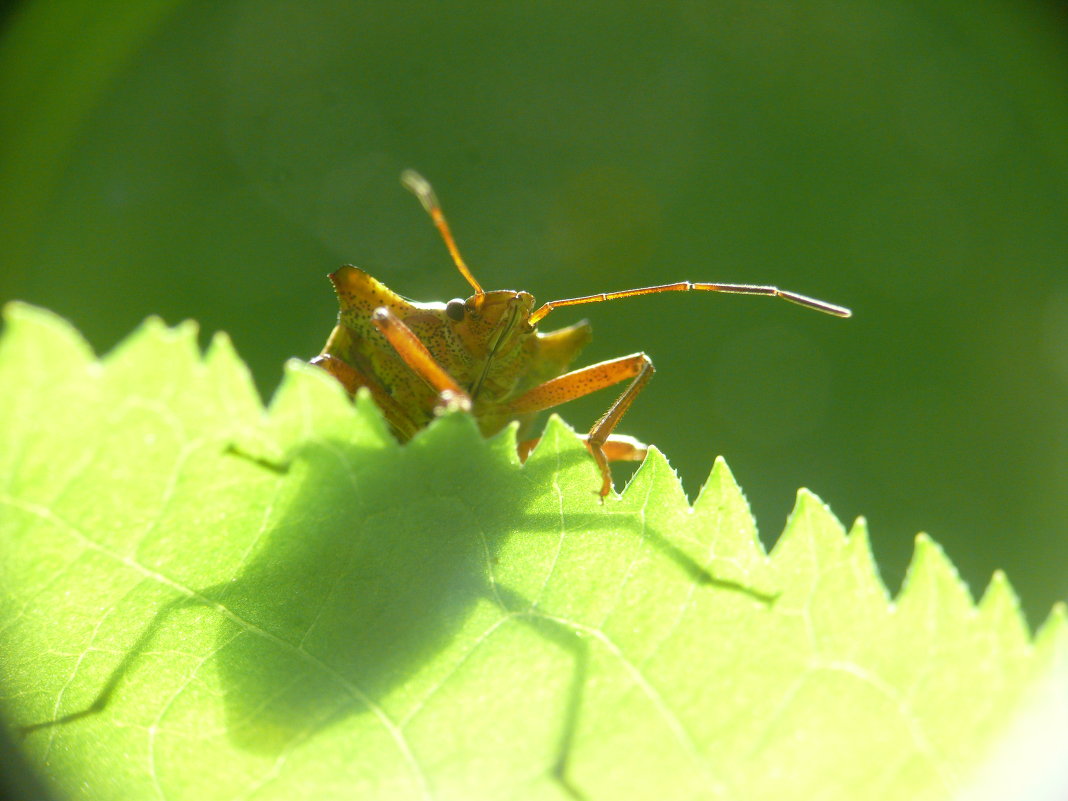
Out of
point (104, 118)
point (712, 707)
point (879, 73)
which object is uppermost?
point (879, 73)

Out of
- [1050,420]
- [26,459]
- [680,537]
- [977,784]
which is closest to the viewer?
[26,459]

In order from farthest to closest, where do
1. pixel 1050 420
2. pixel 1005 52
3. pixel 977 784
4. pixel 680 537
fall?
pixel 1005 52 < pixel 1050 420 < pixel 680 537 < pixel 977 784

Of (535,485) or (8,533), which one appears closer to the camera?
(8,533)

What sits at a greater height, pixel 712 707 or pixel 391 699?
pixel 712 707

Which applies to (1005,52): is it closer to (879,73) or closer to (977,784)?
(879,73)

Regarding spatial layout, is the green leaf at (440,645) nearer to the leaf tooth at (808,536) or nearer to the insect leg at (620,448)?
the leaf tooth at (808,536)

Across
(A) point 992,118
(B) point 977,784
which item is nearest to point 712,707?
(B) point 977,784

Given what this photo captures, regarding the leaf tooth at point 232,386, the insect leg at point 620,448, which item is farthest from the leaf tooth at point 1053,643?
the insect leg at point 620,448

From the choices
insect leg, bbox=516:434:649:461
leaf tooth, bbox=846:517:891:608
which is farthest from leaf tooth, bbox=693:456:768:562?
insect leg, bbox=516:434:649:461
